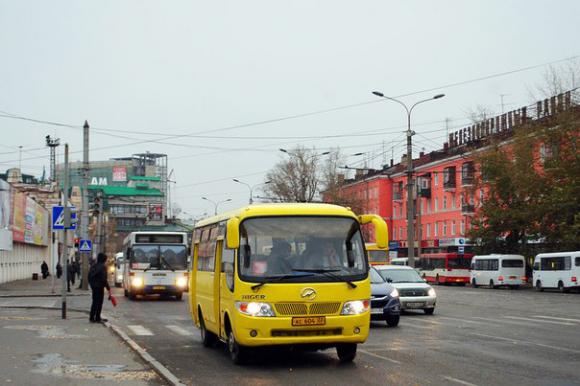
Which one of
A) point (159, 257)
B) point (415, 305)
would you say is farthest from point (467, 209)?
point (415, 305)

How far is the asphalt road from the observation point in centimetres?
Result: 1215

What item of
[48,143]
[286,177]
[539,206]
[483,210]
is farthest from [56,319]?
[286,177]

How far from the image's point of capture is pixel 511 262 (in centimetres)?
6338

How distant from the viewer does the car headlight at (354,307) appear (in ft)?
43.8

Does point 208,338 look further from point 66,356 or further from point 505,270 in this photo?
point 505,270

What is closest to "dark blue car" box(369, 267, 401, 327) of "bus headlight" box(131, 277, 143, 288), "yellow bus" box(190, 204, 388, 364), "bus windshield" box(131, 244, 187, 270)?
"yellow bus" box(190, 204, 388, 364)

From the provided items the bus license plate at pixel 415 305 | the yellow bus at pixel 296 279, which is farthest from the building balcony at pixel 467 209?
the yellow bus at pixel 296 279

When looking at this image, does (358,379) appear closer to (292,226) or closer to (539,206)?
(292,226)

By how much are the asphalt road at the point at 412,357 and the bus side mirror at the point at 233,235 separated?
1.90 meters

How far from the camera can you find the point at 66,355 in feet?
50.0

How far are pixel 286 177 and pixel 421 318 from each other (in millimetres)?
66227

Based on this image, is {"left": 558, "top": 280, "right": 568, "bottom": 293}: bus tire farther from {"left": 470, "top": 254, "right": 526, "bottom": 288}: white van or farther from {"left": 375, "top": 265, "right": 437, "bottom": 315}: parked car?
{"left": 375, "top": 265, "right": 437, "bottom": 315}: parked car

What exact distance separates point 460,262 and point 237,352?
5917 cm

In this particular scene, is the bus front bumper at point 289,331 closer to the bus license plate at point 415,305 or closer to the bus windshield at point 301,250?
the bus windshield at point 301,250
